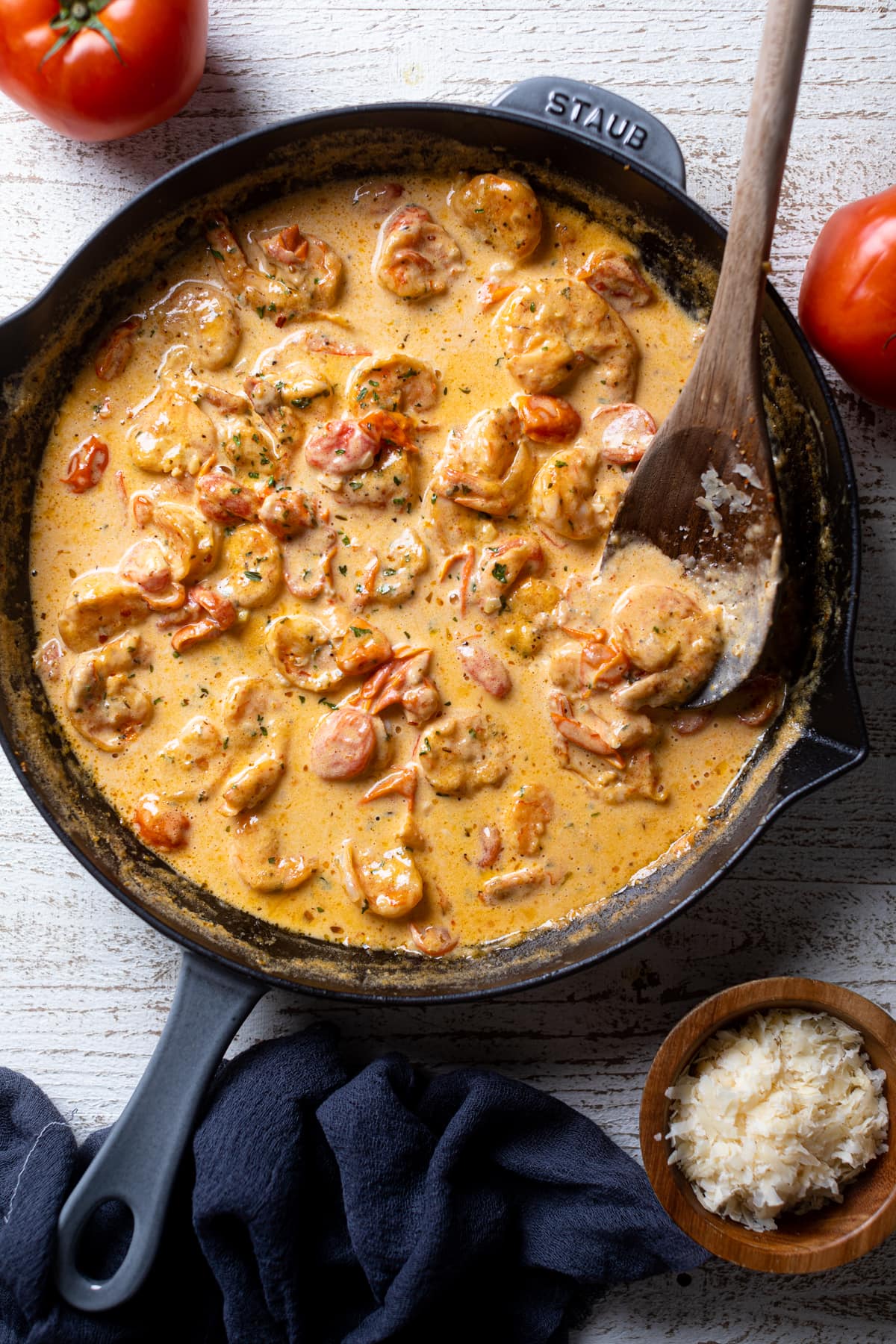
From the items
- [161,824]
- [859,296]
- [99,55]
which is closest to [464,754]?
[161,824]

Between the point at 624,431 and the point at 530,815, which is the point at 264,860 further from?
the point at 624,431

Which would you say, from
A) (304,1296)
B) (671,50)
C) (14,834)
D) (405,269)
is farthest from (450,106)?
(304,1296)

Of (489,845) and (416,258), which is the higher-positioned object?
(416,258)

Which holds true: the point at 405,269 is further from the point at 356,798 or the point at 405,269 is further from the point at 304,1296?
the point at 304,1296

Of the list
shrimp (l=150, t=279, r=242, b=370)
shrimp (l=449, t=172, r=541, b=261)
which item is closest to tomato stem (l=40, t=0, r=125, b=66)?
shrimp (l=150, t=279, r=242, b=370)

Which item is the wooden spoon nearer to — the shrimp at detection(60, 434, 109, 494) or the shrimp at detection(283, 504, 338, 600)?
the shrimp at detection(283, 504, 338, 600)

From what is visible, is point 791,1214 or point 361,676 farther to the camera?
point 361,676
